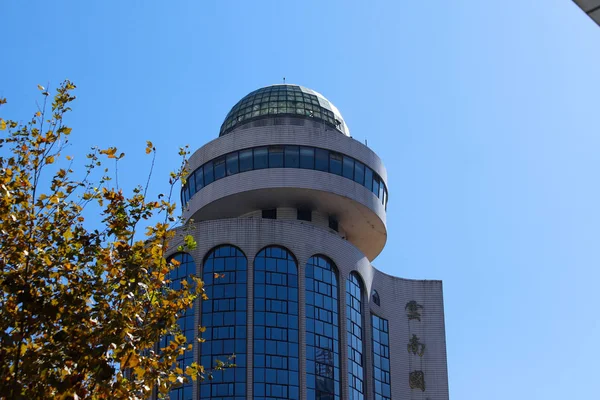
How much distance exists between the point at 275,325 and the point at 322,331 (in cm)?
260

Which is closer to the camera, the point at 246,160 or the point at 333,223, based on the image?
the point at 246,160

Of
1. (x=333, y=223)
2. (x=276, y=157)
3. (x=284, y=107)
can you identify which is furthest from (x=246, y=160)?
(x=333, y=223)

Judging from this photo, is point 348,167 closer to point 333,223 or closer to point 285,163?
point 333,223

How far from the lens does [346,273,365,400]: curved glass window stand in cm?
5481

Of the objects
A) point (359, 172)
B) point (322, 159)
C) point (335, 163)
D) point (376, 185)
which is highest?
point (322, 159)

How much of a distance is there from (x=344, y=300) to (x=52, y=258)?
41.2 meters

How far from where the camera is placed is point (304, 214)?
59.6 meters

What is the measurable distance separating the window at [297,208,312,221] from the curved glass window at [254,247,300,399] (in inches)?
165

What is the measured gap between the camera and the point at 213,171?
195 ft

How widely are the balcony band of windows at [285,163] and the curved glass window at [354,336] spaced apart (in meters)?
5.95

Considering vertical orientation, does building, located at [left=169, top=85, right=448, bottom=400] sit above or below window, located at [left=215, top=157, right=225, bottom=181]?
below

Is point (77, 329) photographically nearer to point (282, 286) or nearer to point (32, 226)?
point (32, 226)

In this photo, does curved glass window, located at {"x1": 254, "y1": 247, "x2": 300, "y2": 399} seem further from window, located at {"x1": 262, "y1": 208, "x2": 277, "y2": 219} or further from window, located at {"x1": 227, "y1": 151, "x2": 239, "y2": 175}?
window, located at {"x1": 227, "y1": 151, "x2": 239, "y2": 175}

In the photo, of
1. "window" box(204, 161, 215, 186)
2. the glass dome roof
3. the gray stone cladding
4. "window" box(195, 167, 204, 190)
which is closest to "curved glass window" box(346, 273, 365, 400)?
the gray stone cladding
